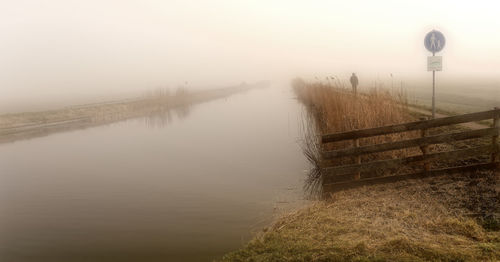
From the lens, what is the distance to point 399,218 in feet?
19.1

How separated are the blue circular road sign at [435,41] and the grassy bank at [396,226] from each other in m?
3.99

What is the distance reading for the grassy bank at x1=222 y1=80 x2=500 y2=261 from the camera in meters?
4.71

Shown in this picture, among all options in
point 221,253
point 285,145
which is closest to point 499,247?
point 221,253

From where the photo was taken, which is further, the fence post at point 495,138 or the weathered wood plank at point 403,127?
the fence post at point 495,138

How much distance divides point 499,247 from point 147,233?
220 inches

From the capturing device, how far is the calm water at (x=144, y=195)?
6617mm

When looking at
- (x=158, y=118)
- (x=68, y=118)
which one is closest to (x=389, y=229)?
(x=158, y=118)

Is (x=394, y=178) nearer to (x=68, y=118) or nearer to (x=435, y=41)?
(x=435, y=41)

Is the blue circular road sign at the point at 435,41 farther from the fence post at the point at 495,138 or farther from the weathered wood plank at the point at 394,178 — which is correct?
the weathered wood plank at the point at 394,178

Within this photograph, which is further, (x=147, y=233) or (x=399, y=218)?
(x=147, y=233)

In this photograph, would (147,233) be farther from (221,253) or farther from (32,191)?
(32,191)

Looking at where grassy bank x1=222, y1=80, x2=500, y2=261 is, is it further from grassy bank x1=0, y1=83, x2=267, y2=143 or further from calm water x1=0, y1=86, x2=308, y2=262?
grassy bank x1=0, y1=83, x2=267, y2=143

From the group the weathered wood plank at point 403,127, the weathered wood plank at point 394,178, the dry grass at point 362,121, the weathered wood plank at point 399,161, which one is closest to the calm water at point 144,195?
the dry grass at point 362,121

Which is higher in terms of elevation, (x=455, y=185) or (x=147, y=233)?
(x=455, y=185)
